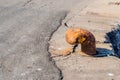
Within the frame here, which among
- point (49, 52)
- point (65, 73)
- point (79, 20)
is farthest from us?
point (79, 20)

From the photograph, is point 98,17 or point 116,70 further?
point 98,17

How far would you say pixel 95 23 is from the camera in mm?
10766

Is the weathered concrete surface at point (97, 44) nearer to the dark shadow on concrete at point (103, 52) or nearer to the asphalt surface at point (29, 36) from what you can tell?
the dark shadow on concrete at point (103, 52)

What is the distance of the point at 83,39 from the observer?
25.8 feet

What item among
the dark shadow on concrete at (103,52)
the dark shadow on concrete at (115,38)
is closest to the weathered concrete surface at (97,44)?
the dark shadow on concrete at (103,52)

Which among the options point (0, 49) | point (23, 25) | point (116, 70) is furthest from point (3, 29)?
point (116, 70)

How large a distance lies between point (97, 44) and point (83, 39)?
3.49ft

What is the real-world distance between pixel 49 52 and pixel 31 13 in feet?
13.7

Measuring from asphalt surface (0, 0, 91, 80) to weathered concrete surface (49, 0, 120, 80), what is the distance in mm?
232

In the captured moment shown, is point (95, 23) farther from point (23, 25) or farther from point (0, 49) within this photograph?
point (0, 49)

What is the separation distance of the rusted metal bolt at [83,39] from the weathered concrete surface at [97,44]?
0.21m

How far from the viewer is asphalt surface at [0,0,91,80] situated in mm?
7262

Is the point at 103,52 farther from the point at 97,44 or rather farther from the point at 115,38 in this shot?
the point at 115,38

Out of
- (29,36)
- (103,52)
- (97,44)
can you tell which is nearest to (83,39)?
(103,52)
